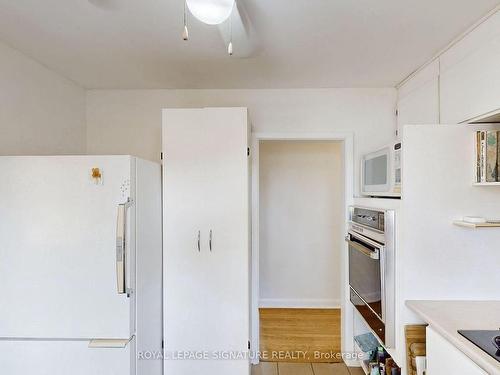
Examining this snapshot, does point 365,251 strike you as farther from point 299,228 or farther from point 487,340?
point 299,228

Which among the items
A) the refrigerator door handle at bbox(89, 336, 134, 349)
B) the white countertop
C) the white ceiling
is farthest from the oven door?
the refrigerator door handle at bbox(89, 336, 134, 349)

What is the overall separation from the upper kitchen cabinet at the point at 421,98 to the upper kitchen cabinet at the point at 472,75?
8 cm

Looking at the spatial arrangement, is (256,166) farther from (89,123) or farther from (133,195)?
(89,123)

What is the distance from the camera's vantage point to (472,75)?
1674 millimetres

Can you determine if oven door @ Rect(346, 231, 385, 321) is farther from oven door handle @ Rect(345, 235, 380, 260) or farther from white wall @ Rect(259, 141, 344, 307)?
white wall @ Rect(259, 141, 344, 307)

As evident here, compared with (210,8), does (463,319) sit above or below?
below

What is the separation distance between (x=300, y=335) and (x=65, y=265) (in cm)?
239

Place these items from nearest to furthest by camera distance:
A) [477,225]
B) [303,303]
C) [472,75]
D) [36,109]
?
[477,225] < [472,75] < [36,109] < [303,303]

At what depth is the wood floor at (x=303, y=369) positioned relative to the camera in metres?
2.58

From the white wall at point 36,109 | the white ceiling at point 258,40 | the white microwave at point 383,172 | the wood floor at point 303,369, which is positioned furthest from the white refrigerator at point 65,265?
the white microwave at point 383,172

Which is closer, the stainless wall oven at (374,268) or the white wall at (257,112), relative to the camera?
the stainless wall oven at (374,268)

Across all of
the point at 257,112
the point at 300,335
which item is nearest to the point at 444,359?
the point at 300,335

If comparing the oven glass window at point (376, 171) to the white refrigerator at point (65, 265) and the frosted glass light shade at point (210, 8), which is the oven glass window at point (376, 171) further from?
the white refrigerator at point (65, 265)

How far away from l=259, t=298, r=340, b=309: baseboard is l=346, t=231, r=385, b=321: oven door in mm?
1481
